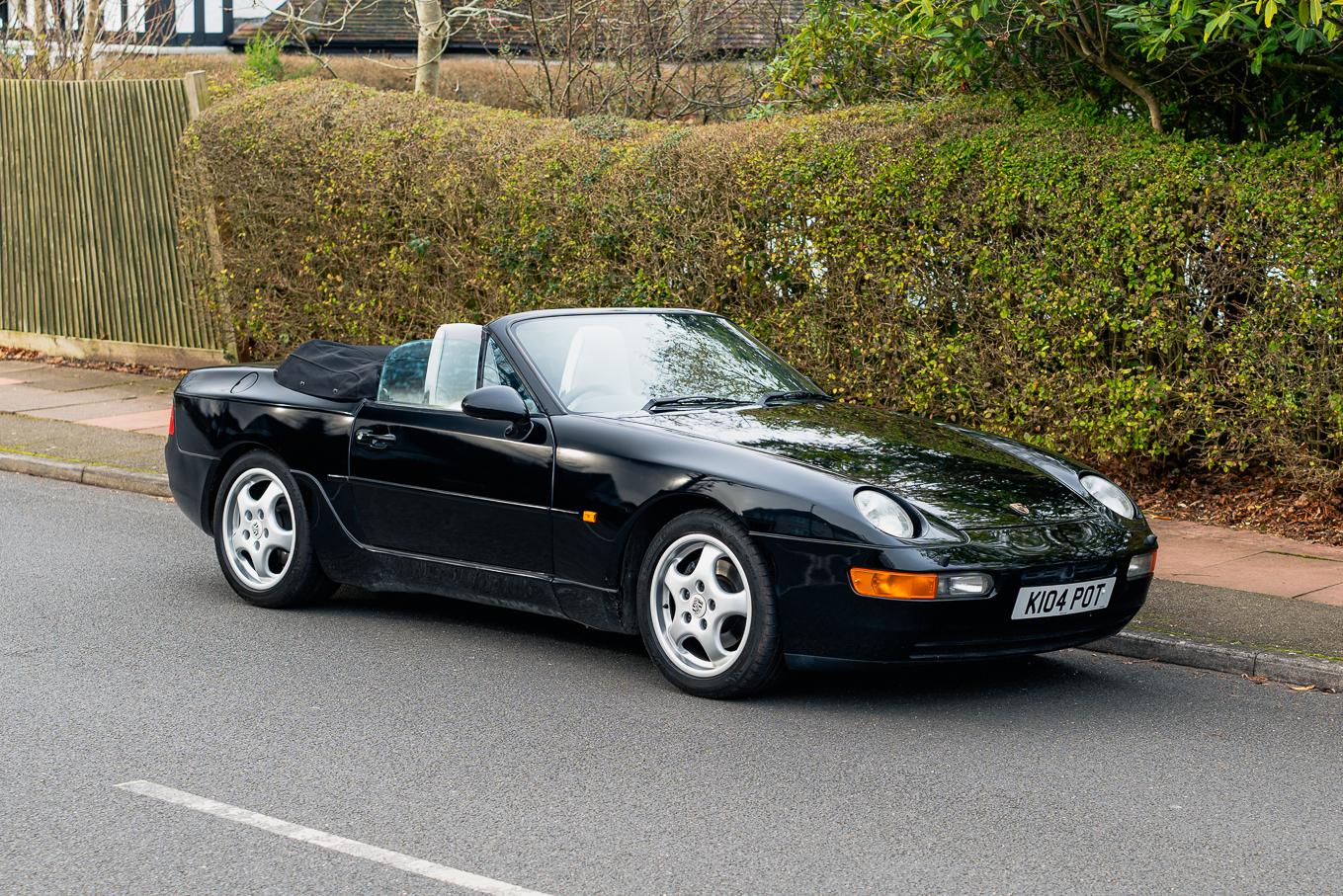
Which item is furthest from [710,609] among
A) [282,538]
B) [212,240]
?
[212,240]

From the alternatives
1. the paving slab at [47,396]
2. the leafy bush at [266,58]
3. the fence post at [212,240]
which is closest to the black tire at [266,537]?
the paving slab at [47,396]

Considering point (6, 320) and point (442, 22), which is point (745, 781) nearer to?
point (442, 22)

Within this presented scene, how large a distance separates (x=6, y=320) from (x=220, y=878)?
14760 millimetres

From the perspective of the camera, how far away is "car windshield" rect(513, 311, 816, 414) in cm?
591

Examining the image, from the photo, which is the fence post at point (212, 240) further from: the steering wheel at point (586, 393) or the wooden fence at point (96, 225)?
the steering wheel at point (586, 393)

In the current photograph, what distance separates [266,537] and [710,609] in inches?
95.2

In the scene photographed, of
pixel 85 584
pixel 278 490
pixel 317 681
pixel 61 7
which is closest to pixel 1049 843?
pixel 317 681

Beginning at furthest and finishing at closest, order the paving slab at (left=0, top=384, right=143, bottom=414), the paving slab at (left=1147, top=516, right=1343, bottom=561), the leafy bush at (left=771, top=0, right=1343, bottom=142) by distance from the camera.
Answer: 1. the paving slab at (left=0, top=384, right=143, bottom=414)
2. the paving slab at (left=1147, top=516, right=1343, bottom=561)
3. the leafy bush at (left=771, top=0, right=1343, bottom=142)

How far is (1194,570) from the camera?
734cm

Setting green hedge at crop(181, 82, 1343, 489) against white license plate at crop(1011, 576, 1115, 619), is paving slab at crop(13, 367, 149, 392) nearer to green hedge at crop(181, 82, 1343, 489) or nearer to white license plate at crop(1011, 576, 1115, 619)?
green hedge at crop(181, 82, 1343, 489)

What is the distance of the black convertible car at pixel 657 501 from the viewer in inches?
196

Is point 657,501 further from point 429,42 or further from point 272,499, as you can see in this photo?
point 429,42

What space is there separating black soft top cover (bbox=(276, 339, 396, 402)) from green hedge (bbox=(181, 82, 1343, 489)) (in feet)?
12.3

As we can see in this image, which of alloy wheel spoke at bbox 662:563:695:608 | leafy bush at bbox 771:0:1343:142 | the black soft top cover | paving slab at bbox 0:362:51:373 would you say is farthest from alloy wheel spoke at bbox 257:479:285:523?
paving slab at bbox 0:362:51:373
